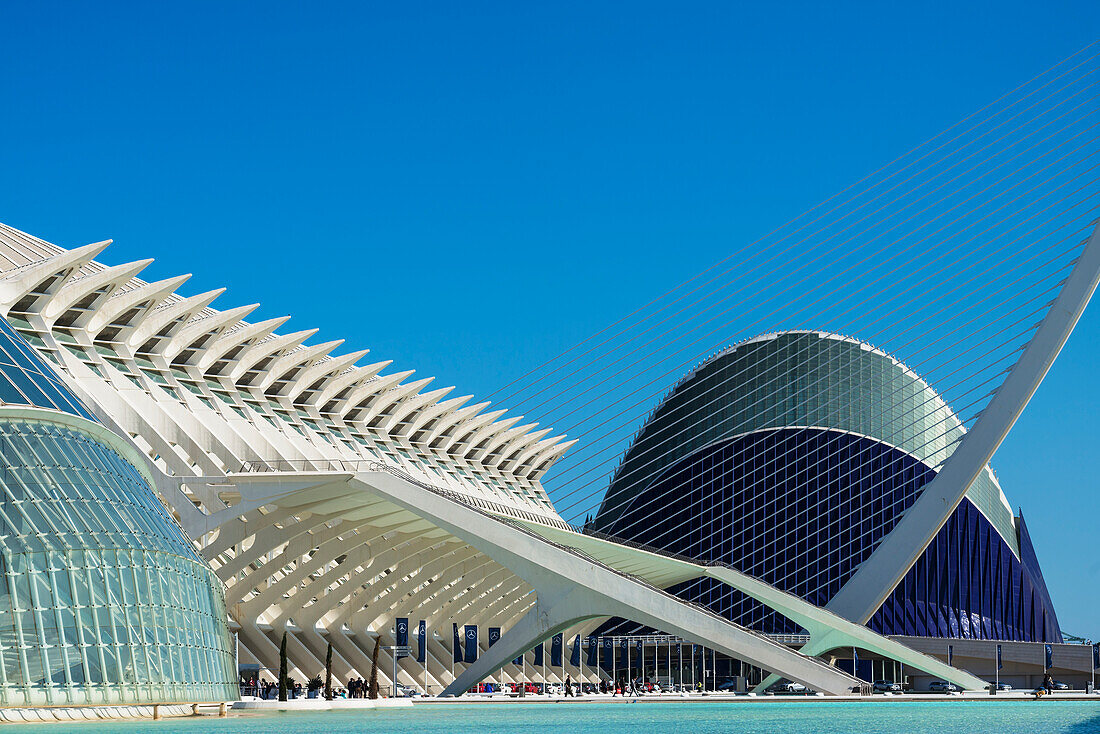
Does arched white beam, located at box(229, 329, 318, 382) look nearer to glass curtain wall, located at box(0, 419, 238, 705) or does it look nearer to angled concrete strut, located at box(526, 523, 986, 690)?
angled concrete strut, located at box(526, 523, 986, 690)

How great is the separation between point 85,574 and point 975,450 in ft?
124

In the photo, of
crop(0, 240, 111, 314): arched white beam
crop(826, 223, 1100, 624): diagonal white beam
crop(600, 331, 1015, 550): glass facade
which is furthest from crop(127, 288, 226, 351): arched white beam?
crop(600, 331, 1015, 550): glass facade

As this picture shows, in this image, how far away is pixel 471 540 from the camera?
46.2 m

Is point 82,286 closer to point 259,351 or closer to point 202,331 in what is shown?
point 202,331

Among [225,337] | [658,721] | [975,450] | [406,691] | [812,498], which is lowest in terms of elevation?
[658,721]

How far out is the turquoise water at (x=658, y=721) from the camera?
24.4 meters

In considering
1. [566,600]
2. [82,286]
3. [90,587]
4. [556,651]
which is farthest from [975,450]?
[90,587]

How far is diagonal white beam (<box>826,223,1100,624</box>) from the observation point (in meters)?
52.7

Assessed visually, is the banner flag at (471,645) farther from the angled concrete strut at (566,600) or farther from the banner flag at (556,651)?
the banner flag at (556,651)

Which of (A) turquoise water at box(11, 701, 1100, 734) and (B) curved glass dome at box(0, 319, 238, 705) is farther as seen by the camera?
(B) curved glass dome at box(0, 319, 238, 705)

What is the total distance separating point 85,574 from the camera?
2869 centimetres

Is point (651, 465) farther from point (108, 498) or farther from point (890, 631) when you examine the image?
point (108, 498)

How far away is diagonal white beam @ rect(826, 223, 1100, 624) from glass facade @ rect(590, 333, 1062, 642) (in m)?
19.8

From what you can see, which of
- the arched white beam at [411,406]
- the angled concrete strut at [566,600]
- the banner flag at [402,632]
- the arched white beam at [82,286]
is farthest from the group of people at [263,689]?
the arched white beam at [411,406]
